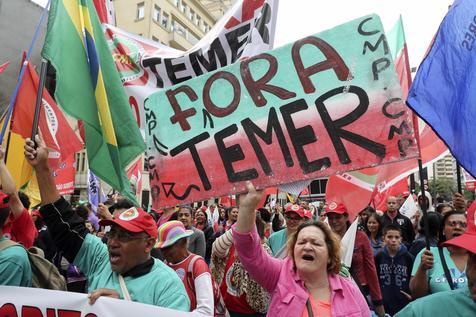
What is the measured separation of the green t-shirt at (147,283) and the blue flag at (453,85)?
1897mm

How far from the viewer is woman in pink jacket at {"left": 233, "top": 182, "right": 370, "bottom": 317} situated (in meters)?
2.28

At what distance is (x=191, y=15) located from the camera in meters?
43.9

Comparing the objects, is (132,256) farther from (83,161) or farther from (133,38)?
(83,161)

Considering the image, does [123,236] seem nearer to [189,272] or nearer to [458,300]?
[189,272]

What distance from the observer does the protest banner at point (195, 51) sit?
13.0 feet

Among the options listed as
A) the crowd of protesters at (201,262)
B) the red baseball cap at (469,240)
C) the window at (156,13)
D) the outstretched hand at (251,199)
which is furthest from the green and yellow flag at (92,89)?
the window at (156,13)

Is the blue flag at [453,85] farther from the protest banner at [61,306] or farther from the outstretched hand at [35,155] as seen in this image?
the outstretched hand at [35,155]

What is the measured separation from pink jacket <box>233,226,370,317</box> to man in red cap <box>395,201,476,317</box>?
1.89ft

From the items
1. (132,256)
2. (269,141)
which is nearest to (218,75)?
(269,141)

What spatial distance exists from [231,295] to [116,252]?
163 centimetres

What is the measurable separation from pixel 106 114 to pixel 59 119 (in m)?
2.99

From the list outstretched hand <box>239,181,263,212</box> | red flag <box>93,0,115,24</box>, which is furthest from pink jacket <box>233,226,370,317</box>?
red flag <box>93,0,115,24</box>

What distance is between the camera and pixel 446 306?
66.7 inches

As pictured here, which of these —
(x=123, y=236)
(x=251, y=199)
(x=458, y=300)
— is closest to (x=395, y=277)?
(x=251, y=199)
